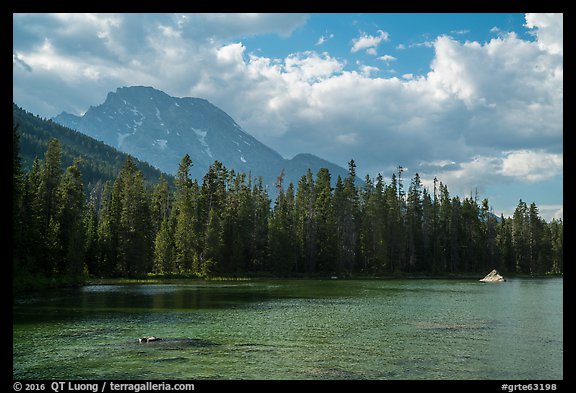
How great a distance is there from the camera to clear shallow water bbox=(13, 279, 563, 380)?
23.5 meters

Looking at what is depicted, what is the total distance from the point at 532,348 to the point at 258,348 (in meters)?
16.2

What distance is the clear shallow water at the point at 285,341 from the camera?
923 inches

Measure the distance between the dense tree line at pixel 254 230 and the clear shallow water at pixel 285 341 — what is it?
34283mm

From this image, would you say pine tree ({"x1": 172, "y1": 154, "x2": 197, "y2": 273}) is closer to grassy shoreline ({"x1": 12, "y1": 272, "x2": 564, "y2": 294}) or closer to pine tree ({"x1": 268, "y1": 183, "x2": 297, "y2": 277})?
grassy shoreline ({"x1": 12, "y1": 272, "x2": 564, "y2": 294})

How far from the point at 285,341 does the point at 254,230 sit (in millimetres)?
99909

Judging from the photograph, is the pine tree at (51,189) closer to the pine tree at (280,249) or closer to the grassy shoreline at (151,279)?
the grassy shoreline at (151,279)

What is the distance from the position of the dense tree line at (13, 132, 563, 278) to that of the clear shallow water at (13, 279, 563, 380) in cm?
3428

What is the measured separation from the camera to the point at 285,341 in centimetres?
3147

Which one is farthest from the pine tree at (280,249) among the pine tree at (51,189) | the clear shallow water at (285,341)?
the clear shallow water at (285,341)

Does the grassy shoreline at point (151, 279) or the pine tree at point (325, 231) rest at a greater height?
the pine tree at point (325, 231)

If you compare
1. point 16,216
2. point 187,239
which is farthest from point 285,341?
point 187,239
